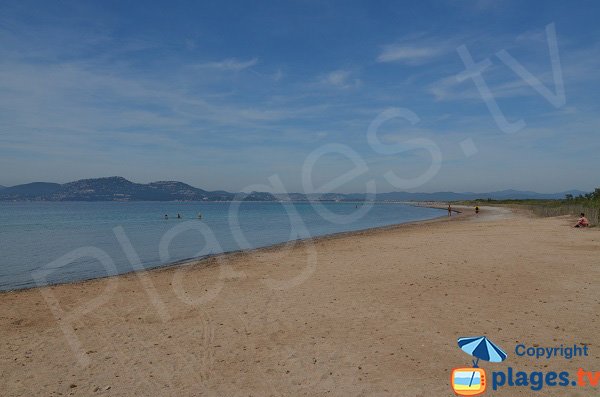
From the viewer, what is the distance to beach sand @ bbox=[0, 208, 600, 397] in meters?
6.58

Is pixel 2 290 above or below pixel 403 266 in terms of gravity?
below

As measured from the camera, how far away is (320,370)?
6.85m

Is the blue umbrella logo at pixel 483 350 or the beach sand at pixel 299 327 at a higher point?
the blue umbrella logo at pixel 483 350

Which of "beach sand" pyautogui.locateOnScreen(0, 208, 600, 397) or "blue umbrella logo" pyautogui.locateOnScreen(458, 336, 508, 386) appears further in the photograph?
"blue umbrella logo" pyautogui.locateOnScreen(458, 336, 508, 386)

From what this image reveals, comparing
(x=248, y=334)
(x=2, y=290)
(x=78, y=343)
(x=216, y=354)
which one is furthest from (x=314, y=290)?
(x=2, y=290)

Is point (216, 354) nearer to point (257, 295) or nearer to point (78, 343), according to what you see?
point (78, 343)

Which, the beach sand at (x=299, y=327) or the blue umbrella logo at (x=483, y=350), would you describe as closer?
the beach sand at (x=299, y=327)

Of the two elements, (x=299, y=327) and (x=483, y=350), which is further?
(x=299, y=327)

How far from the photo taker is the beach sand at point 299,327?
21.6 ft

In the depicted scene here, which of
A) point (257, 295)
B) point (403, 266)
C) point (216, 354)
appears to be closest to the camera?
point (216, 354)

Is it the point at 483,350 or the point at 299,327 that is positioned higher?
the point at 483,350

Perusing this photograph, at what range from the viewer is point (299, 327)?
911 centimetres

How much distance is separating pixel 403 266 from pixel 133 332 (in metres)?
10.1

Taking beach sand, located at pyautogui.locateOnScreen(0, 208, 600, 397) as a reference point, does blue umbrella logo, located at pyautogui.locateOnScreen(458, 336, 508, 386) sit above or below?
above
